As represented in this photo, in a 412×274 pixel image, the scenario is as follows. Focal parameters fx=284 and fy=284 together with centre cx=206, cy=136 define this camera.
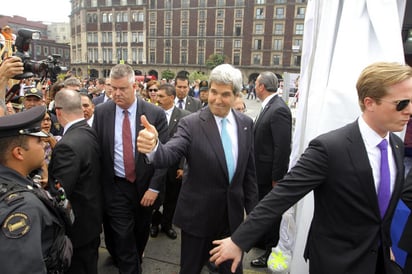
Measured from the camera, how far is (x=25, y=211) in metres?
1.44

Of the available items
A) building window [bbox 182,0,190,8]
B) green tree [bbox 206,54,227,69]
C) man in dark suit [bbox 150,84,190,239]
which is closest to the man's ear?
man in dark suit [bbox 150,84,190,239]

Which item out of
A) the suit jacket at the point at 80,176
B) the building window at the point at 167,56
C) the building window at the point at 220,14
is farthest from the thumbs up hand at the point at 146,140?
the building window at the point at 167,56

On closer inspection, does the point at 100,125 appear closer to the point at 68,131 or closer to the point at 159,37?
the point at 68,131

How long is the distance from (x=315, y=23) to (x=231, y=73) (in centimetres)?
113

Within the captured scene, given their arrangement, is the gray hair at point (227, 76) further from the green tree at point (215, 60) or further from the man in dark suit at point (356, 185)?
the green tree at point (215, 60)

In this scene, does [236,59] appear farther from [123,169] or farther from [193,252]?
[193,252]

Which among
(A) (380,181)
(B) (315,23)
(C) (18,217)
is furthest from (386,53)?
(C) (18,217)

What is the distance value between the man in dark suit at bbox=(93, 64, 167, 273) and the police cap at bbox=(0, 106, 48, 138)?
1201mm

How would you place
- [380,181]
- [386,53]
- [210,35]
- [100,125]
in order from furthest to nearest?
[210,35], [100,125], [386,53], [380,181]

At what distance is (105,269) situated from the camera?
Answer: 334cm

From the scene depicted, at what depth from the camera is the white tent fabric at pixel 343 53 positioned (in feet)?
7.16

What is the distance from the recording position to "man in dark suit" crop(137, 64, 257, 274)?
7.69 feet

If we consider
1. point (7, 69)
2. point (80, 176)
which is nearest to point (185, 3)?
point (7, 69)

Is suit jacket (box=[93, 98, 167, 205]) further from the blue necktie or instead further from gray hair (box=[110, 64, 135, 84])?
the blue necktie
